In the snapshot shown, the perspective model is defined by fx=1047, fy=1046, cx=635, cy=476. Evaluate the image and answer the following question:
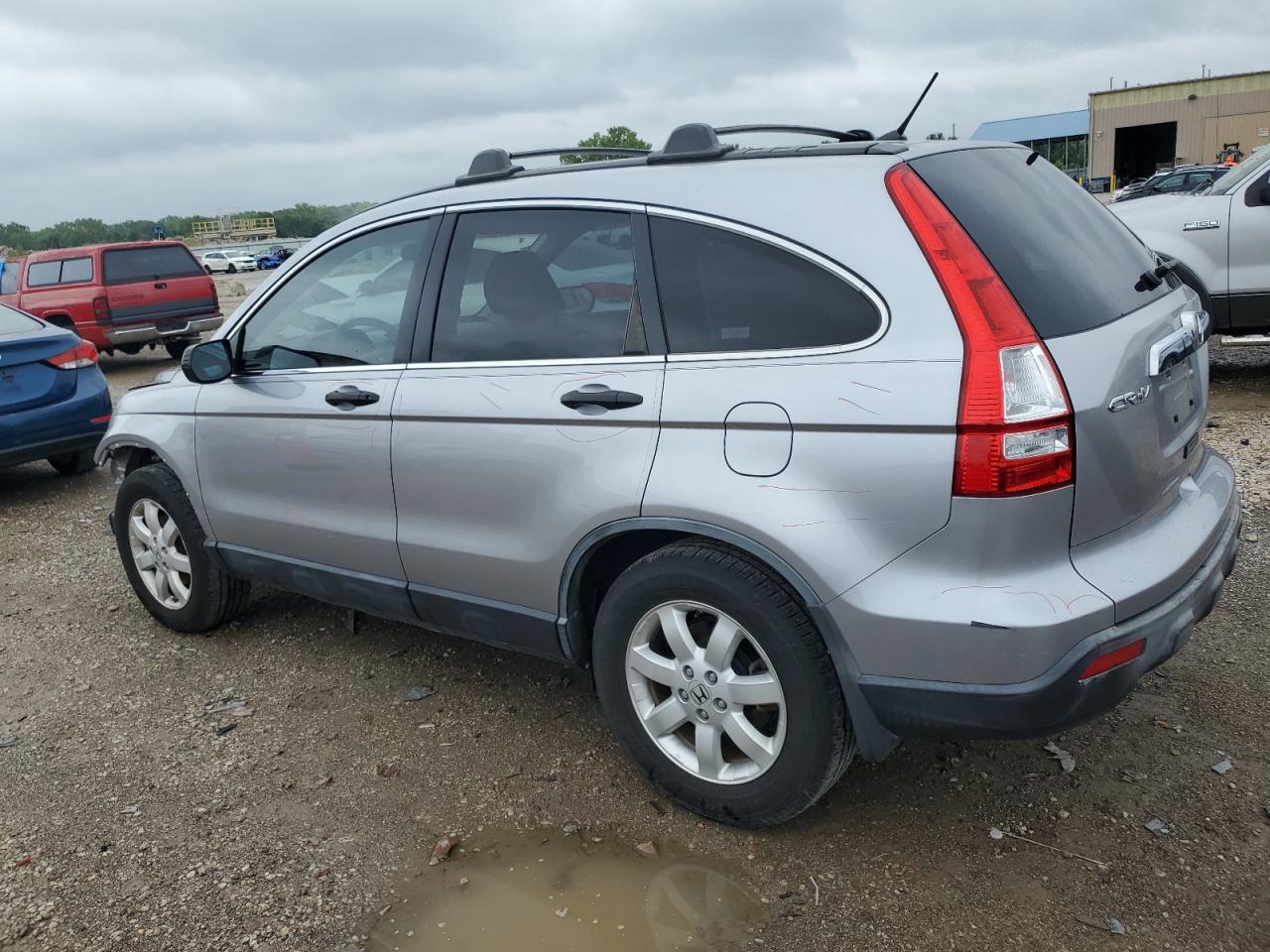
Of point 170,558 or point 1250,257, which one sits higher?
point 1250,257

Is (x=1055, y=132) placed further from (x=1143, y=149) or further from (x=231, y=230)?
(x=231, y=230)

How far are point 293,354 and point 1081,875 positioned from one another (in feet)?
10.2

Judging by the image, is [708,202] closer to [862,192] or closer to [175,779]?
[862,192]

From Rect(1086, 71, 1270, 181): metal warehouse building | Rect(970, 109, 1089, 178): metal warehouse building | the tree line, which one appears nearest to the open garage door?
Rect(1086, 71, 1270, 181): metal warehouse building

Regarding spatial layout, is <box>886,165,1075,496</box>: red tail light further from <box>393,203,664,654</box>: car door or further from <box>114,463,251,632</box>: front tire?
<box>114,463,251,632</box>: front tire

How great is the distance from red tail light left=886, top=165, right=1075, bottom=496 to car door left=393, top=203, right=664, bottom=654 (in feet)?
2.68

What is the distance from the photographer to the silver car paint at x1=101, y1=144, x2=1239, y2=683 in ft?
7.79

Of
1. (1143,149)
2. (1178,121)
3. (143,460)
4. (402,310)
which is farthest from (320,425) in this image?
(1143,149)

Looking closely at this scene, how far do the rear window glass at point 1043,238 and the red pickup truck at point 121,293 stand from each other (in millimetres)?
12252

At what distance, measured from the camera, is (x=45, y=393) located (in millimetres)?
7227

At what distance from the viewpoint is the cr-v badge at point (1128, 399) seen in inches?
96.7

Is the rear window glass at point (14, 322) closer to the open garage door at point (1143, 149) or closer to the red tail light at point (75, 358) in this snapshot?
the red tail light at point (75, 358)

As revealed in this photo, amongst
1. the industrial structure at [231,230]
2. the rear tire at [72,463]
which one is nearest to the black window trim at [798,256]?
the rear tire at [72,463]

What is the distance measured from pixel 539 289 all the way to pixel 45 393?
5.49 metres
